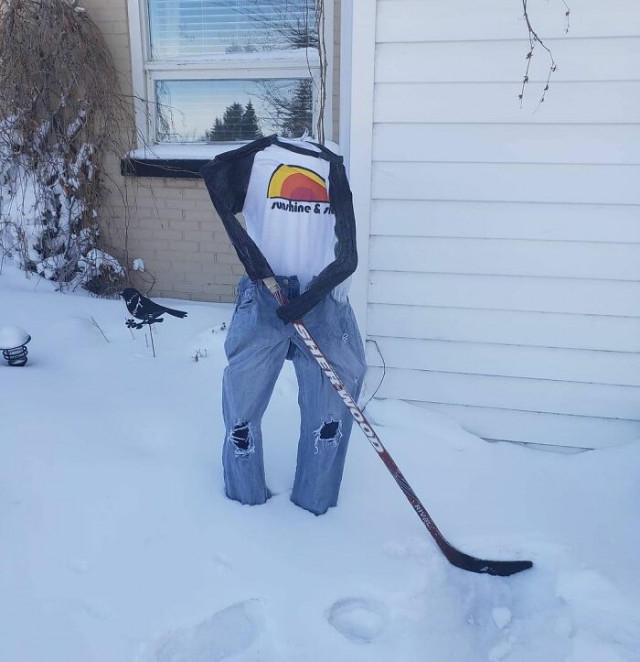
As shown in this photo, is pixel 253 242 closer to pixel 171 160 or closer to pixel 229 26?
pixel 171 160

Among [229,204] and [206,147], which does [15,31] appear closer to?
[206,147]

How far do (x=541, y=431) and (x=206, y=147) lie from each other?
11.3ft

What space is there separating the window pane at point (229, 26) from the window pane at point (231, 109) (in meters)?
0.25

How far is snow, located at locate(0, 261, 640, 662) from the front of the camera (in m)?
1.87

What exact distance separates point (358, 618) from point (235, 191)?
4.90 feet

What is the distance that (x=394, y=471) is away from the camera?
222 centimetres

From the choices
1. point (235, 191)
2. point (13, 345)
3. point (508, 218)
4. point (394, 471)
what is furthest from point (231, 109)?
point (394, 471)

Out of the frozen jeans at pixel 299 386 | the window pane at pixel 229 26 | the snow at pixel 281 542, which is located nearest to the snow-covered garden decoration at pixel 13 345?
the snow at pixel 281 542

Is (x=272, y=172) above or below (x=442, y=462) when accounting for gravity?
above

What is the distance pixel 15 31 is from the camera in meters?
4.70

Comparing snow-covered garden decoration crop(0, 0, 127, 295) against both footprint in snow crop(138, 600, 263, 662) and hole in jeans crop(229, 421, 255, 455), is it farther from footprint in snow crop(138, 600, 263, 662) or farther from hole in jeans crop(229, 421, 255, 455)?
footprint in snow crop(138, 600, 263, 662)

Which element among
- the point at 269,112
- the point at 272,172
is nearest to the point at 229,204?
the point at 272,172

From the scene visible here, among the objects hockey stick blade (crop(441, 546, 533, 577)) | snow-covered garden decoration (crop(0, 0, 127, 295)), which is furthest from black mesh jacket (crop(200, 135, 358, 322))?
snow-covered garden decoration (crop(0, 0, 127, 295))

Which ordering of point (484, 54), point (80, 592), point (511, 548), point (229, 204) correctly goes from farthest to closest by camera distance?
point (484, 54) < point (511, 548) < point (229, 204) < point (80, 592)
